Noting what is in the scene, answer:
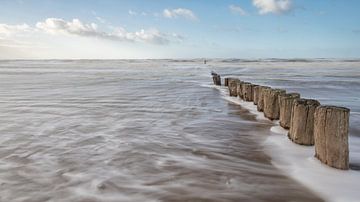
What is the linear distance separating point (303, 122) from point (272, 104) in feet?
8.22

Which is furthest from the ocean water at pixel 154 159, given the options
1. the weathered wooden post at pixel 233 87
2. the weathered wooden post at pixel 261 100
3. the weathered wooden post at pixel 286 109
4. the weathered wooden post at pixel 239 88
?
the weathered wooden post at pixel 233 87

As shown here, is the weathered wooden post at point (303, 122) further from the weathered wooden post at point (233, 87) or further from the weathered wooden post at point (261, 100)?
the weathered wooden post at point (233, 87)

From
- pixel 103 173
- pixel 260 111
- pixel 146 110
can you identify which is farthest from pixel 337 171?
pixel 146 110

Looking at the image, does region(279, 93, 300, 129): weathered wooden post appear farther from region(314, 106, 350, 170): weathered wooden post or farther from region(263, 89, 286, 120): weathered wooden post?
region(314, 106, 350, 170): weathered wooden post

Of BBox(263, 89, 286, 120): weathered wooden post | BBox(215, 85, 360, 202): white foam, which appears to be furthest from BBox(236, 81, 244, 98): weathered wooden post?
BBox(215, 85, 360, 202): white foam

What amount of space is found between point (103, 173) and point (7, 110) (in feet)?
19.7

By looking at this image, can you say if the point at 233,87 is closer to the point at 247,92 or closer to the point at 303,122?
the point at 247,92

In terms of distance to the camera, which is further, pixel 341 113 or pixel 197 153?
pixel 197 153

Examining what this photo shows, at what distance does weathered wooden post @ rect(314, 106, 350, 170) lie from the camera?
450 cm

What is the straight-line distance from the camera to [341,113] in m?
4.48

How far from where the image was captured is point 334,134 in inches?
180

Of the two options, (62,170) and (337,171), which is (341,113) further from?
(62,170)

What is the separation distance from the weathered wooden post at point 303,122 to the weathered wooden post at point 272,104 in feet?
7.12

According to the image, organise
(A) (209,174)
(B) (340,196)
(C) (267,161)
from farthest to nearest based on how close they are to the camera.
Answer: (C) (267,161) < (A) (209,174) < (B) (340,196)
